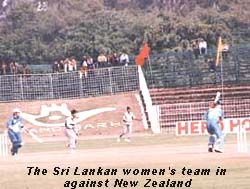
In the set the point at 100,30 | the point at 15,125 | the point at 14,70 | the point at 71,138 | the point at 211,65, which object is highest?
the point at 100,30

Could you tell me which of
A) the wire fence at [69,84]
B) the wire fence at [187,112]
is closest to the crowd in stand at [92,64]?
the wire fence at [69,84]

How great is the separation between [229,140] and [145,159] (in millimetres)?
12678

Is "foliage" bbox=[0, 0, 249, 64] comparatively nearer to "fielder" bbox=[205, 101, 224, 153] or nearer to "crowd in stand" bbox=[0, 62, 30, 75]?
"crowd in stand" bbox=[0, 62, 30, 75]

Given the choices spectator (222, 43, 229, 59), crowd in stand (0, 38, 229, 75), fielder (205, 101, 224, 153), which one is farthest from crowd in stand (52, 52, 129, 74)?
fielder (205, 101, 224, 153)

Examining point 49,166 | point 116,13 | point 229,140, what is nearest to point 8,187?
point 49,166

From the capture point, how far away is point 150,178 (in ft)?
79.7

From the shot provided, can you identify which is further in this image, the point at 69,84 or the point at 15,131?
the point at 69,84

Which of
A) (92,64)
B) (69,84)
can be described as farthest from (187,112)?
(92,64)

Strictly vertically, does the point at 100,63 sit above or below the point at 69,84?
above

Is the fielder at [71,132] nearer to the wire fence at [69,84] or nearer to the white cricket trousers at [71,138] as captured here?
the white cricket trousers at [71,138]

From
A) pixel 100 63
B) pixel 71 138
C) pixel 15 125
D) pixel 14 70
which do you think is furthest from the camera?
pixel 14 70

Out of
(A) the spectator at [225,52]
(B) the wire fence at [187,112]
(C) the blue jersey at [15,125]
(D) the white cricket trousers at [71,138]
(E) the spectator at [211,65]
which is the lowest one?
(B) the wire fence at [187,112]

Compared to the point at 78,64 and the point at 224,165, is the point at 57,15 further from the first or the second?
the point at 224,165

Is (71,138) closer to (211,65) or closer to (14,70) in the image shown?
(211,65)
